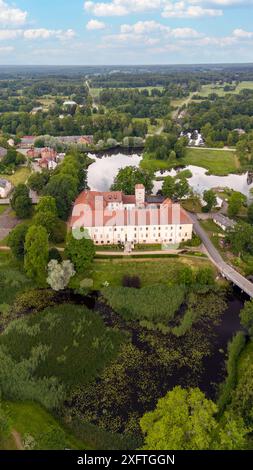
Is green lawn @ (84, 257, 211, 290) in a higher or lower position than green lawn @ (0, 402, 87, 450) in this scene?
higher

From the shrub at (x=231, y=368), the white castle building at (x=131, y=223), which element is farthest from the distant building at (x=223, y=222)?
the shrub at (x=231, y=368)

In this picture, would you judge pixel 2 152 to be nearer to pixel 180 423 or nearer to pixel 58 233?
pixel 58 233

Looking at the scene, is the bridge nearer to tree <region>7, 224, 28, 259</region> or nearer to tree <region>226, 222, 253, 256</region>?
tree <region>226, 222, 253, 256</region>

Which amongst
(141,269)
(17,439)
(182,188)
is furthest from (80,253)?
(182,188)

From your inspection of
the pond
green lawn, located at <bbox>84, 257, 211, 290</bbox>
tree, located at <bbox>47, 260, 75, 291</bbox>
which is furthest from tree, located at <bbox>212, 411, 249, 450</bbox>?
the pond

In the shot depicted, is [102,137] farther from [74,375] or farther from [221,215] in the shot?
[74,375]

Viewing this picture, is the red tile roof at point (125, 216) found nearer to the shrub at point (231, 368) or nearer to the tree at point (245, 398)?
the shrub at point (231, 368)

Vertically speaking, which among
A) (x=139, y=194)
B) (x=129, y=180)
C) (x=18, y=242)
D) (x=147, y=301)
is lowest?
(x=147, y=301)
